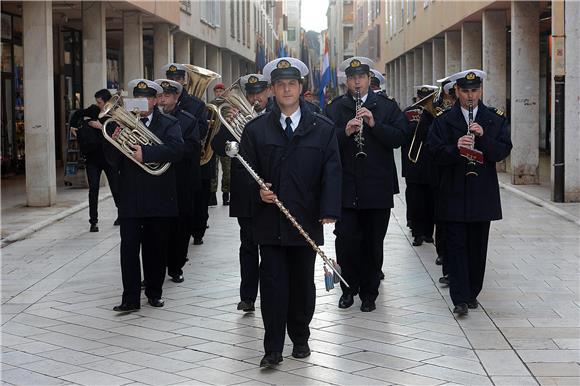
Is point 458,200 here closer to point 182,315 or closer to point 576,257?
point 182,315

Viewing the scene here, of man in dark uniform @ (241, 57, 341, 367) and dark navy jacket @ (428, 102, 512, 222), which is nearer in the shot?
man in dark uniform @ (241, 57, 341, 367)

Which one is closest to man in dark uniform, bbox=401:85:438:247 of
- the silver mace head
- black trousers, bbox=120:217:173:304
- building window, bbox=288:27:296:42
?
black trousers, bbox=120:217:173:304

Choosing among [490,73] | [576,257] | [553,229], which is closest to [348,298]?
[576,257]

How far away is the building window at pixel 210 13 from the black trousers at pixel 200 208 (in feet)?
66.9

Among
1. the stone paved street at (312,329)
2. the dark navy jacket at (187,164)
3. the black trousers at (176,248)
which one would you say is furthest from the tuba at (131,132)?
the black trousers at (176,248)

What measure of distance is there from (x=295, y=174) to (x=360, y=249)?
6.55ft

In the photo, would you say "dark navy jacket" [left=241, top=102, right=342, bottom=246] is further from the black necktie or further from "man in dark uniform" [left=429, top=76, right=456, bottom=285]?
"man in dark uniform" [left=429, top=76, right=456, bottom=285]

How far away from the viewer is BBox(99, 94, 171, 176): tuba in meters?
8.32

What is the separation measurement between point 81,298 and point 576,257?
5.40m

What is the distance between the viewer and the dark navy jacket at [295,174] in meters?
6.54

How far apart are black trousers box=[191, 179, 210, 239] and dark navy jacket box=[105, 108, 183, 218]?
2.40 m

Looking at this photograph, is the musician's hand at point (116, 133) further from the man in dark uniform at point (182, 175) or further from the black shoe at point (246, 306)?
the black shoe at point (246, 306)

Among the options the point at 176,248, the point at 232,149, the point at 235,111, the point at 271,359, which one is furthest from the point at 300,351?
the point at 176,248

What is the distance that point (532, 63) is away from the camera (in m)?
20.1
